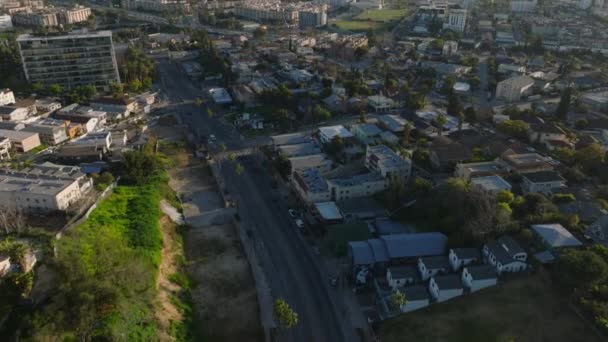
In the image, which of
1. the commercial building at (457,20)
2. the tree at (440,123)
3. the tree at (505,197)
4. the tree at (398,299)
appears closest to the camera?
the tree at (398,299)

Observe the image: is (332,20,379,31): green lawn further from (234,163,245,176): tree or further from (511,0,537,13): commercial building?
(234,163,245,176): tree

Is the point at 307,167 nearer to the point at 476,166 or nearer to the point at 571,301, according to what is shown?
the point at 476,166

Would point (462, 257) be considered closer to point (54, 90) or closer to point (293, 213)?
point (293, 213)

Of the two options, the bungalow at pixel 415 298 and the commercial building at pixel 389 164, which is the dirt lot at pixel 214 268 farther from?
the commercial building at pixel 389 164

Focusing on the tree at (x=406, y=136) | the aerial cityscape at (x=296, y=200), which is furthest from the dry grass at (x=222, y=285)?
the tree at (x=406, y=136)

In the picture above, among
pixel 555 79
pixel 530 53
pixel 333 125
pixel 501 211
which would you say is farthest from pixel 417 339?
pixel 530 53

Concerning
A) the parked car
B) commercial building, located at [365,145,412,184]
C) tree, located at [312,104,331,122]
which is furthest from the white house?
the parked car
